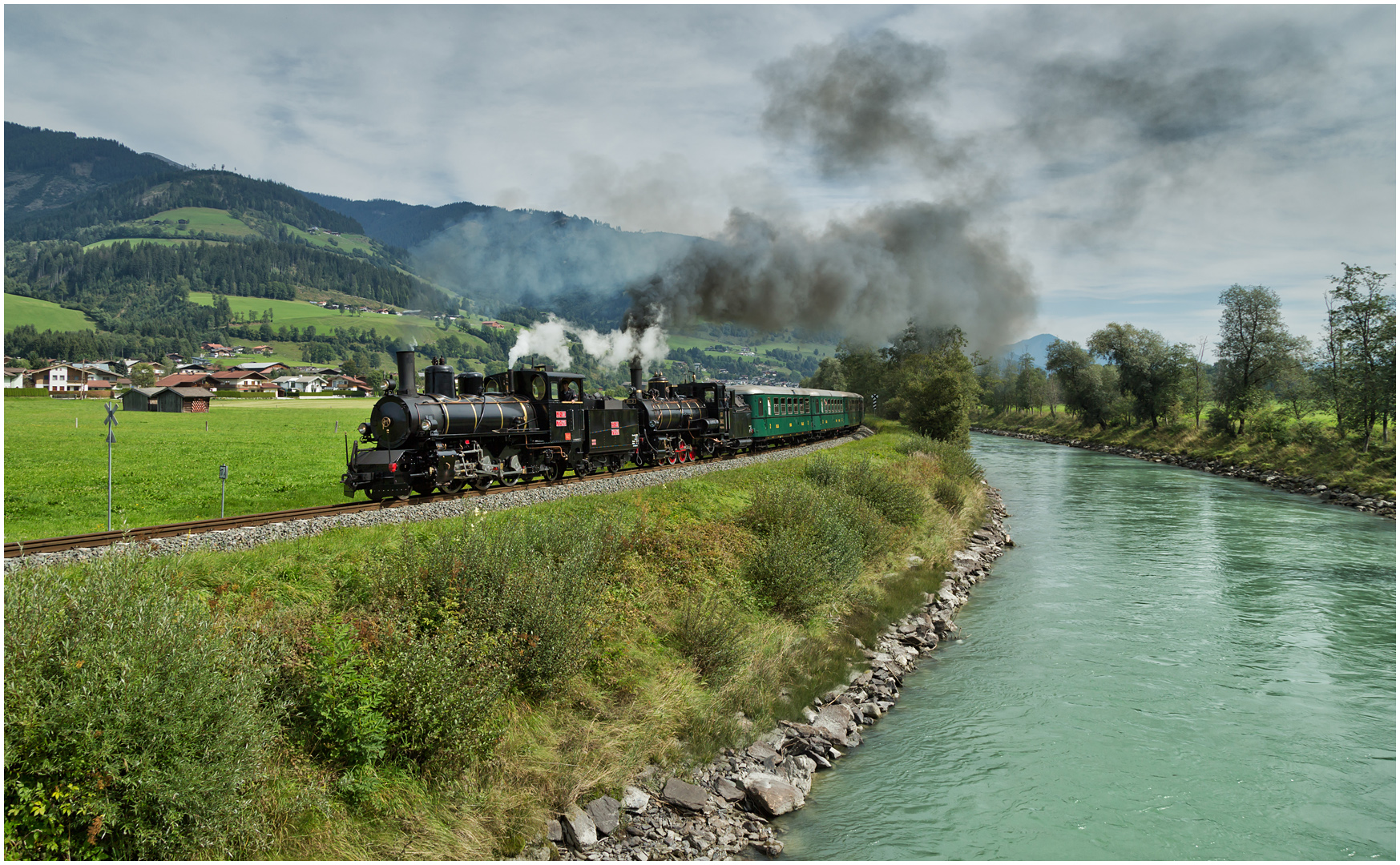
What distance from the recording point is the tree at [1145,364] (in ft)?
197

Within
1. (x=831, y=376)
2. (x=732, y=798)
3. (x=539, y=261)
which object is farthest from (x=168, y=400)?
(x=732, y=798)

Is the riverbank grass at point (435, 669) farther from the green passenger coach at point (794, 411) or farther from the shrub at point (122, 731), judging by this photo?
the green passenger coach at point (794, 411)

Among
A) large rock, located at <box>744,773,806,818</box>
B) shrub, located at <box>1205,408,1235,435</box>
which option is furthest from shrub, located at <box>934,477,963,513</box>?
shrub, located at <box>1205,408,1235,435</box>

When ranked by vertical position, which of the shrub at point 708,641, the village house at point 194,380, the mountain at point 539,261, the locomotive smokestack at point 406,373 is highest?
the mountain at point 539,261

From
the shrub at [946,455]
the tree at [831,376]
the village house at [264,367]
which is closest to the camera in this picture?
the shrub at [946,455]

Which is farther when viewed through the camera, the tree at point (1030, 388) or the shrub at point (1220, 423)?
the tree at point (1030, 388)

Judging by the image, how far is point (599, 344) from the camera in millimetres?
40312

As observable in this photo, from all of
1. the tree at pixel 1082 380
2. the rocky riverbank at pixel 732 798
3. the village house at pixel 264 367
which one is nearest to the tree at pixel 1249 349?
the tree at pixel 1082 380

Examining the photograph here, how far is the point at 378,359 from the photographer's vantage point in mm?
155875

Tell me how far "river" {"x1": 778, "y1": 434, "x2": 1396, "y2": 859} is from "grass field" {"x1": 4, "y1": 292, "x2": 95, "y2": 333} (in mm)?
208626

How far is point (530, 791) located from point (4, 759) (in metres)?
4.93

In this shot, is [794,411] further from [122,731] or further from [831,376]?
[831,376]

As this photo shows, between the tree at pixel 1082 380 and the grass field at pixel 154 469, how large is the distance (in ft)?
210

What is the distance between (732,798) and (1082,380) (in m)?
71.7
